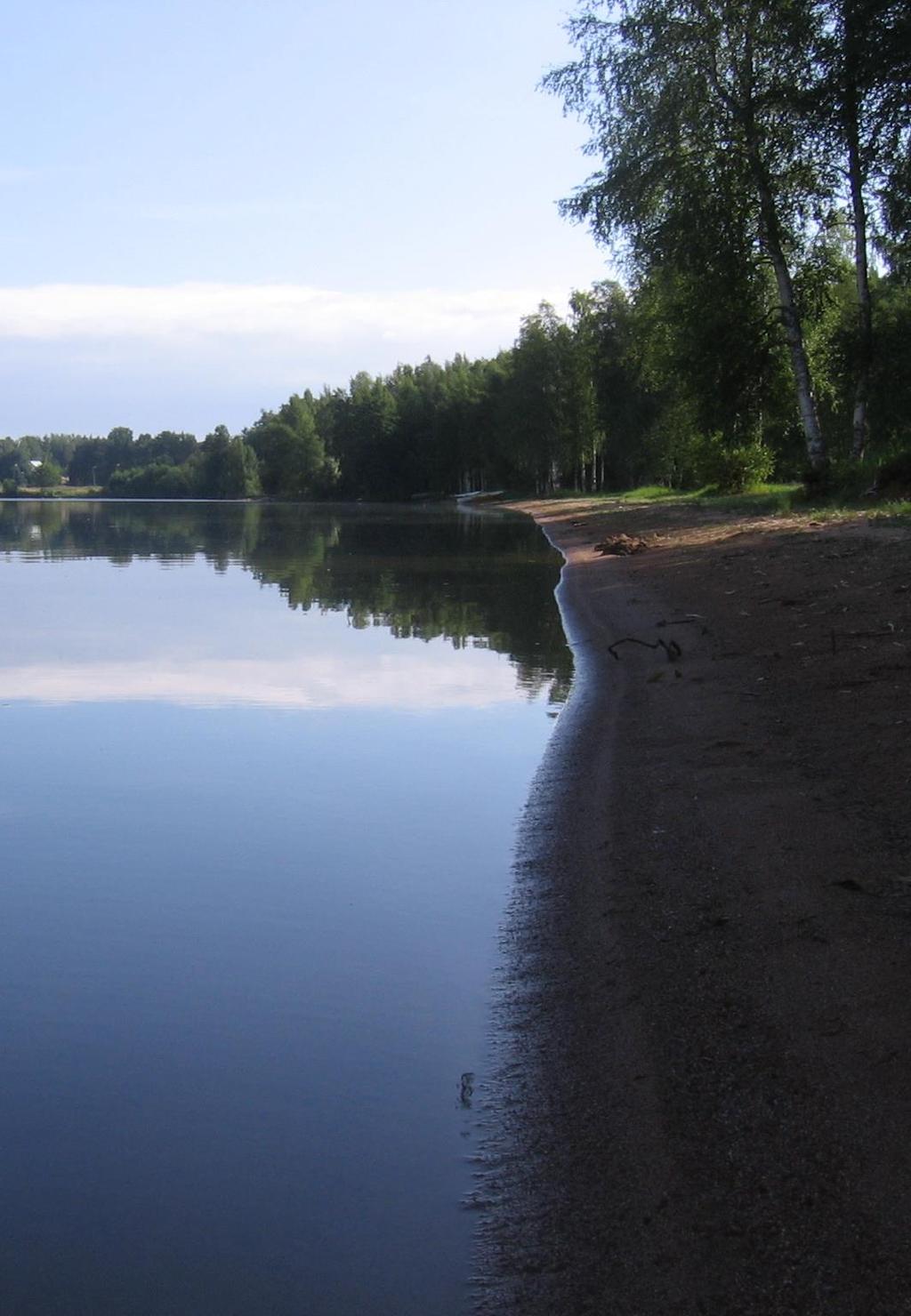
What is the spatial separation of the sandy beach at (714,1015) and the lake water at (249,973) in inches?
10.7

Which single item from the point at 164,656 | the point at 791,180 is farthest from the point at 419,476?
the point at 164,656

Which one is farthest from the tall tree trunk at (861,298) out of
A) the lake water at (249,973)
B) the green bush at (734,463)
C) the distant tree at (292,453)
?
the distant tree at (292,453)

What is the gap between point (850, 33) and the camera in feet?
75.9

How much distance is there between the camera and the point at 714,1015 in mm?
4820

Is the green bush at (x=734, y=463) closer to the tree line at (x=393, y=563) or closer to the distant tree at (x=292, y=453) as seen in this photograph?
the tree line at (x=393, y=563)

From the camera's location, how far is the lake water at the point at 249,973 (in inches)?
150

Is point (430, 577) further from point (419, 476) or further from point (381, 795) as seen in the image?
point (419, 476)

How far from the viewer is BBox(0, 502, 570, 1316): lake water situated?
12.5ft

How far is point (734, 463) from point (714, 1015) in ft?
127

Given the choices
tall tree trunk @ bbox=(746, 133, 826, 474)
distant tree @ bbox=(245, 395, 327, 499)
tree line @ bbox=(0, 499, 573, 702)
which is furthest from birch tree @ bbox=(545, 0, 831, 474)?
distant tree @ bbox=(245, 395, 327, 499)

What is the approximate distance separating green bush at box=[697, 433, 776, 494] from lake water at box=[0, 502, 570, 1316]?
1096 inches

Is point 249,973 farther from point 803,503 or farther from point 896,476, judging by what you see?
point 803,503

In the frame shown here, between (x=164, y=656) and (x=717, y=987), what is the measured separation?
41.0 ft

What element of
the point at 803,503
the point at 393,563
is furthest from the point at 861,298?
the point at 393,563
